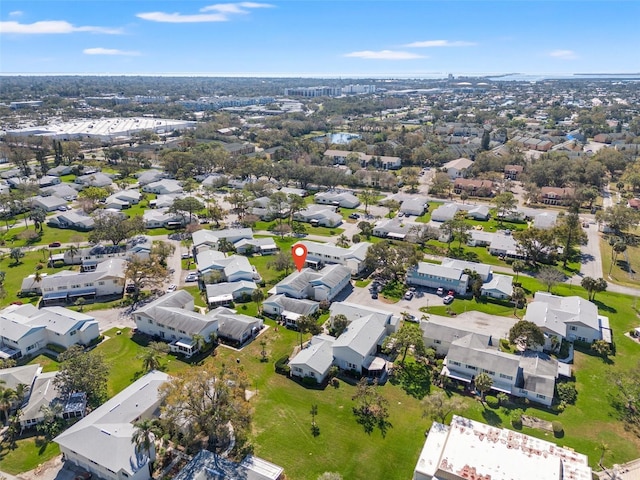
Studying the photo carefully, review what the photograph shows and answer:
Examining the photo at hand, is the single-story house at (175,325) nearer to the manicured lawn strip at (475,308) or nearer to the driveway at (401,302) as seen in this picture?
the driveway at (401,302)

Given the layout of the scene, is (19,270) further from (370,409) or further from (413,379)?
(413,379)

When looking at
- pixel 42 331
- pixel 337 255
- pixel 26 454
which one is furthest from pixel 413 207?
pixel 26 454

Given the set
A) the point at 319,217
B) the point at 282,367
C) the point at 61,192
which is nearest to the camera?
the point at 282,367

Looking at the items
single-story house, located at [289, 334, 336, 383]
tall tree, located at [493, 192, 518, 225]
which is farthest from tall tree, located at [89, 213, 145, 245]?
tall tree, located at [493, 192, 518, 225]


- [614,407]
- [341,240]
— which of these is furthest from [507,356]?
[341,240]

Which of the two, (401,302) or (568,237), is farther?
(568,237)
